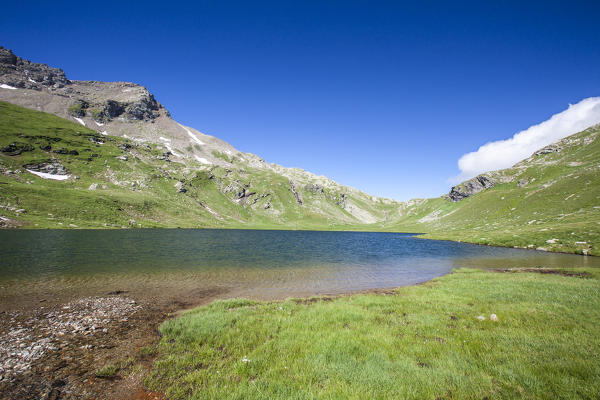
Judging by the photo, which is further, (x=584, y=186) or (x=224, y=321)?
(x=584, y=186)

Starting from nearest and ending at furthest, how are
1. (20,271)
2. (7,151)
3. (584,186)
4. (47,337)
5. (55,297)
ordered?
(47,337) < (55,297) < (20,271) < (584,186) < (7,151)

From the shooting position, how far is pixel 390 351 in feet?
32.8

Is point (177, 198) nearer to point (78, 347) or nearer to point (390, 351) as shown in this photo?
point (78, 347)

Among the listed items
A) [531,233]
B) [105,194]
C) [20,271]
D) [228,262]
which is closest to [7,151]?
[105,194]

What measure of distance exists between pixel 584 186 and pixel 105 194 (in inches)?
9453

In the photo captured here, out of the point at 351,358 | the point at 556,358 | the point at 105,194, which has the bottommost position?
the point at 351,358

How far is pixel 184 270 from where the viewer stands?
34000 millimetres

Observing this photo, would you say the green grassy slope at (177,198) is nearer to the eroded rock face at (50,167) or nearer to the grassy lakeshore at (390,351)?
the eroded rock face at (50,167)

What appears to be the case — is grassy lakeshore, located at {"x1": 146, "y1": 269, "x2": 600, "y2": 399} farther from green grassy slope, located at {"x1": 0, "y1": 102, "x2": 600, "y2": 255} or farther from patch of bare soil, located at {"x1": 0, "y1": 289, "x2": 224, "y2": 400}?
green grassy slope, located at {"x1": 0, "y1": 102, "x2": 600, "y2": 255}

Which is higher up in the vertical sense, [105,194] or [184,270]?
[105,194]

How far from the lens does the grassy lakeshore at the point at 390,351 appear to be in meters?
7.35

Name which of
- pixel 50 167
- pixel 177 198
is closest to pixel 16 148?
pixel 50 167

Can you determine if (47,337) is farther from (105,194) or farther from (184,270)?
(105,194)

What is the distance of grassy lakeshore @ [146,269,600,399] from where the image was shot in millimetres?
7348
